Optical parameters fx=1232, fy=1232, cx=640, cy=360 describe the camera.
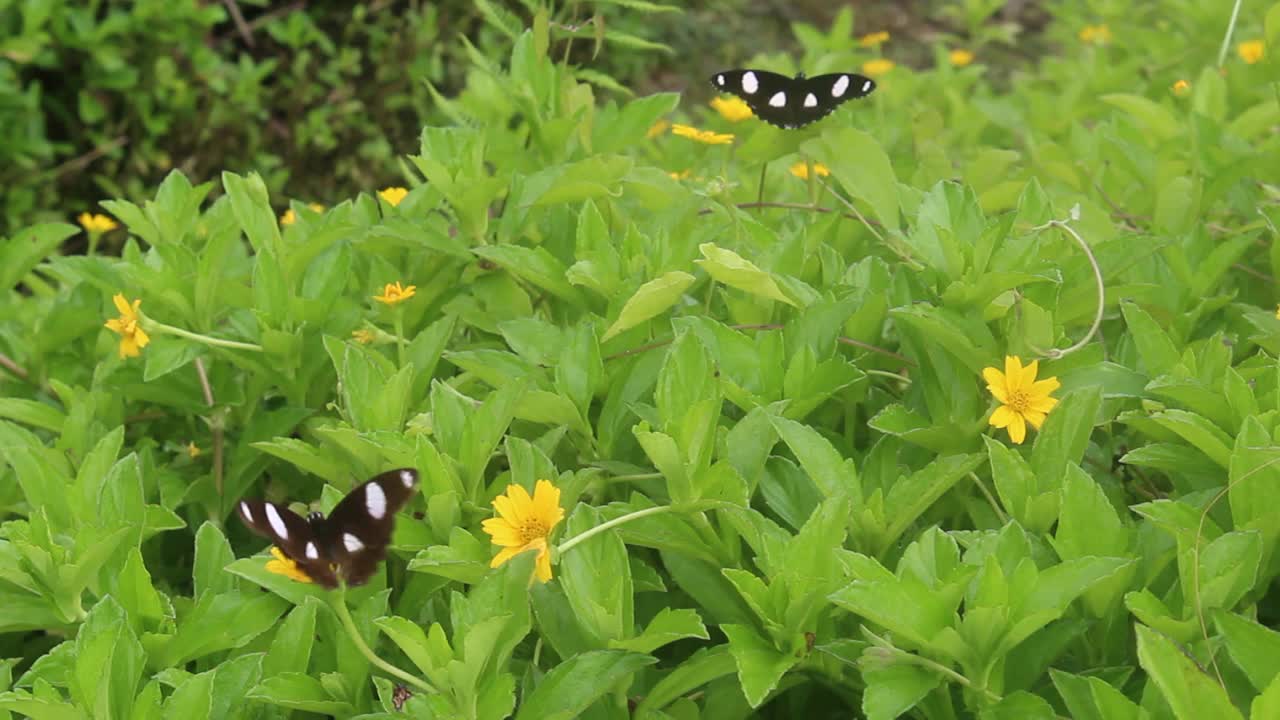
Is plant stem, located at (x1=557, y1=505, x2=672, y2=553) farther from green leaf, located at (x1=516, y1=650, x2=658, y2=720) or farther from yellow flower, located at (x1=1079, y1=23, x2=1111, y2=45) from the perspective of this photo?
yellow flower, located at (x1=1079, y1=23, x2=1111, y2=45)

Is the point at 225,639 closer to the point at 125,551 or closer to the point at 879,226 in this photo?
the point at 125,551

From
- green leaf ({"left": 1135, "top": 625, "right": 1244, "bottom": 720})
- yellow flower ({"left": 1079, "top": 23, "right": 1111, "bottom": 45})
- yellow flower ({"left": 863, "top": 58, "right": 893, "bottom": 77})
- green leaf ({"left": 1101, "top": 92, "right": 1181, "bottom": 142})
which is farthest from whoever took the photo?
yellow flower ({"left": 1079, "top": 23, "right": 1111, "bottom": 45})

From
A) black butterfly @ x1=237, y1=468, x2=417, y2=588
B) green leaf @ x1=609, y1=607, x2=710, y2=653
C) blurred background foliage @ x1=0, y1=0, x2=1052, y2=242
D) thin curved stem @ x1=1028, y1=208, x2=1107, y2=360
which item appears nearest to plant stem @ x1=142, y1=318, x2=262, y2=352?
black butterfly @ x1=237, y1=468, x2=417, y2=588

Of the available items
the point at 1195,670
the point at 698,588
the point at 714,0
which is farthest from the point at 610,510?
the point at 714,0

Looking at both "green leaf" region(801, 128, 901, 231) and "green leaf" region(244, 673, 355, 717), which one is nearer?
"green leaf" region(244, 673, 355, 717)

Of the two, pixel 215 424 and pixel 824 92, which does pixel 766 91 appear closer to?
pixel 824 92

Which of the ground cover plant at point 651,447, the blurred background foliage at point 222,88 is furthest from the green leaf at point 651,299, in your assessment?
the blurred background foliage at point 222,88

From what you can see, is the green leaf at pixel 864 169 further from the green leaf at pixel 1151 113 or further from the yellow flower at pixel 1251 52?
the yellow flower at pixel 1251 52
